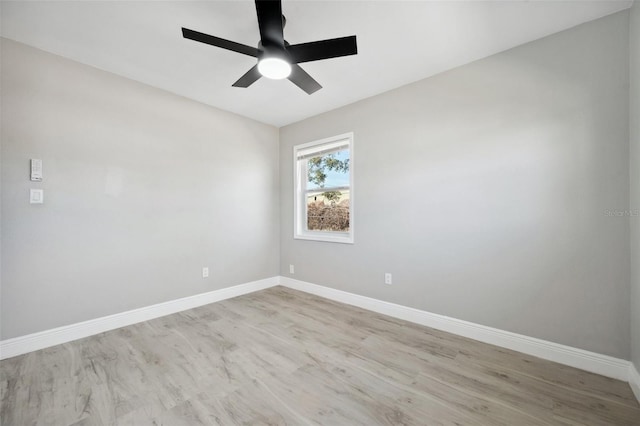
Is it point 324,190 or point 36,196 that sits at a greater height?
point 324,190

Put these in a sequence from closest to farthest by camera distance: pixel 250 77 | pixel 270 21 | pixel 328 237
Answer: pixel 270 21 → pixel 250 77 → pixel 328 237

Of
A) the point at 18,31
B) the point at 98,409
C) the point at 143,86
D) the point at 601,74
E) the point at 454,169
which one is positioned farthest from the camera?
the point at 143,86

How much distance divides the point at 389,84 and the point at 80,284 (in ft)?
12.3

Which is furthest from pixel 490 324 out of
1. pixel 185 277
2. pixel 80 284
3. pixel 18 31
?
pixel 18 31

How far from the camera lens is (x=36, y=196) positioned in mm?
2232

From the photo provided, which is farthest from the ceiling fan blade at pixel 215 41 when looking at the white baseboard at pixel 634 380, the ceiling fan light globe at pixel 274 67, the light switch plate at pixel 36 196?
the white baseboard at pixel 634 380

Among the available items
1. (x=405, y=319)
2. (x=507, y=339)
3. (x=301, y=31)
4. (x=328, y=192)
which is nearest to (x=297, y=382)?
(x=405, y=319)

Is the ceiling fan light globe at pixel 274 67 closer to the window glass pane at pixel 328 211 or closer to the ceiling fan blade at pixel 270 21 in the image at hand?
the ceiling fan blade at pixel 270 21

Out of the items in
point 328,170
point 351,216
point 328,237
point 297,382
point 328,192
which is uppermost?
point 328,170

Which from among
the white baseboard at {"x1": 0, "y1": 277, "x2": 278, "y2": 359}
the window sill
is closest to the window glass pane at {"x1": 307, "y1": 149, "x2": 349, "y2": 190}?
the window sill

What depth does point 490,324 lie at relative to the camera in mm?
2338

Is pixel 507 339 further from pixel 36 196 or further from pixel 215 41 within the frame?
pixel 36 196

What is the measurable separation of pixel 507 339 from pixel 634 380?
70 cm

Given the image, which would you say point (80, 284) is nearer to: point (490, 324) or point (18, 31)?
point (18, 31)
